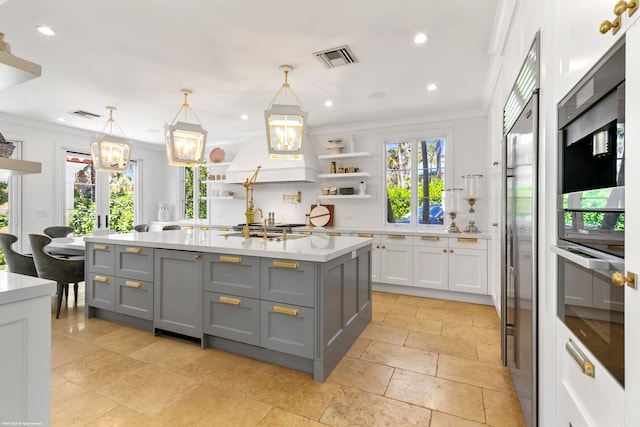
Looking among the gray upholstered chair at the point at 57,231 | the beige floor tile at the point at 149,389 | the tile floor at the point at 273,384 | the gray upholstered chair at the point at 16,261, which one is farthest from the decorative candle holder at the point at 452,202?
the gray upholstered chair at the point at 57,231

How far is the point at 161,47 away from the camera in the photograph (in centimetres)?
284

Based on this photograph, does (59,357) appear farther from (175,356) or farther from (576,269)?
(576,269)

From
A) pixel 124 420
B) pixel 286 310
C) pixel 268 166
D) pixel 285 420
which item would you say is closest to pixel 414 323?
pixel 286 310

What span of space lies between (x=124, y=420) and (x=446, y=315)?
10.3 feet

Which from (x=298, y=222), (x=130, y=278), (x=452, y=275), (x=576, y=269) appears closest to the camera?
(x=576, y=269)

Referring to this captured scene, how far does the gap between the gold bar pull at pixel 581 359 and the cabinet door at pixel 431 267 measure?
10.1ft

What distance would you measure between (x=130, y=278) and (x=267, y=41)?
8.23 ft

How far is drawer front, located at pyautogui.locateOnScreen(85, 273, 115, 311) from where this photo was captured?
3.17 meters

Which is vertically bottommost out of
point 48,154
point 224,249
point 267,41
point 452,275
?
→ point 452,275

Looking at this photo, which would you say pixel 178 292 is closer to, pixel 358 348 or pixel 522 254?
pixel 358 348

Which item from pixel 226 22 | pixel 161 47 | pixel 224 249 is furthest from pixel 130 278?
pixel 226 22

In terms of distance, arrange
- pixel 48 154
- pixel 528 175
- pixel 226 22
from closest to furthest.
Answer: pixel 528 175, pixel 226 22, pixel 48 154

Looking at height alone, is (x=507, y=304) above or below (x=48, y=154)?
below

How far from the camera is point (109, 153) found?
4000 millimetres
